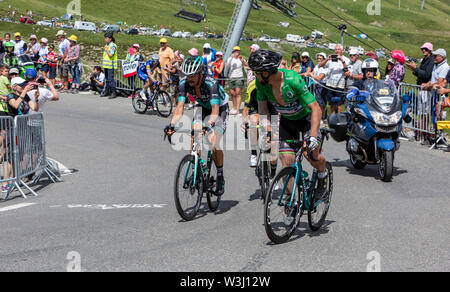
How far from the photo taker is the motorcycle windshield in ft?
36.4

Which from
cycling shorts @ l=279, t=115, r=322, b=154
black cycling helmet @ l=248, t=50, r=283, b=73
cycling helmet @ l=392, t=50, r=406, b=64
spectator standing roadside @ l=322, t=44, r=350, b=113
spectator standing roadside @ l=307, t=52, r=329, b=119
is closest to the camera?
black cycling helmet @ l=248, t=50, r=283, b=73

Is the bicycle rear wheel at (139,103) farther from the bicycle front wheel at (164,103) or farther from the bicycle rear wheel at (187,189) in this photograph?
the bicycle rear wheel at (187,189)

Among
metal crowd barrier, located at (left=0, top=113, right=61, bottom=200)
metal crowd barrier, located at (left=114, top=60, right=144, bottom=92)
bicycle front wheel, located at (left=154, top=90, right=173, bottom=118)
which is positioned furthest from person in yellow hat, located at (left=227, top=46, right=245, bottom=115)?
metal crowd barrier, located at (left=0, top=113, right=61, bottom=200)

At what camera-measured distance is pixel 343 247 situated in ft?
22.0

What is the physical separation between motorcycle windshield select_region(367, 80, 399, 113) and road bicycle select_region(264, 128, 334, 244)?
4185 millimetres

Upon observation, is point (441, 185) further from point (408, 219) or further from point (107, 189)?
point (107, 189)

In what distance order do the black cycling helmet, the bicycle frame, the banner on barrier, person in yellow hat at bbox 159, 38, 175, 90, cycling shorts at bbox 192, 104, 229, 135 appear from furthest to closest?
the banner on barrier → person in yellow hat at bbox 159, 38, 175, 90 → cycling shorts at bbox 192, 104, 229, 135 → the black cycling helmet → the bicycle frame

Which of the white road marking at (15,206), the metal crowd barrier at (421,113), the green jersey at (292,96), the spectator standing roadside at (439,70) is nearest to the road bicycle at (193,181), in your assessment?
the green jersey at (292,96)

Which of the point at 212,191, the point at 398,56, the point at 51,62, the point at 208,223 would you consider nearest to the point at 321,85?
the point at 398,56

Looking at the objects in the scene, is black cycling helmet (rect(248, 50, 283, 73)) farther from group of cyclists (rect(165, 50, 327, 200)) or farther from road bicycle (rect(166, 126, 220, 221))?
road bicycle (rect(166, 126, 220, 221))

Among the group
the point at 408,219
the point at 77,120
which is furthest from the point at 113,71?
the point at 408,219

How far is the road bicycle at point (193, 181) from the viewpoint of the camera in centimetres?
774

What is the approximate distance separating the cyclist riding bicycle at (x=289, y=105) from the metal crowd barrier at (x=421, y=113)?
809 cm

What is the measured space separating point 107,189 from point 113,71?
39.7 feet
